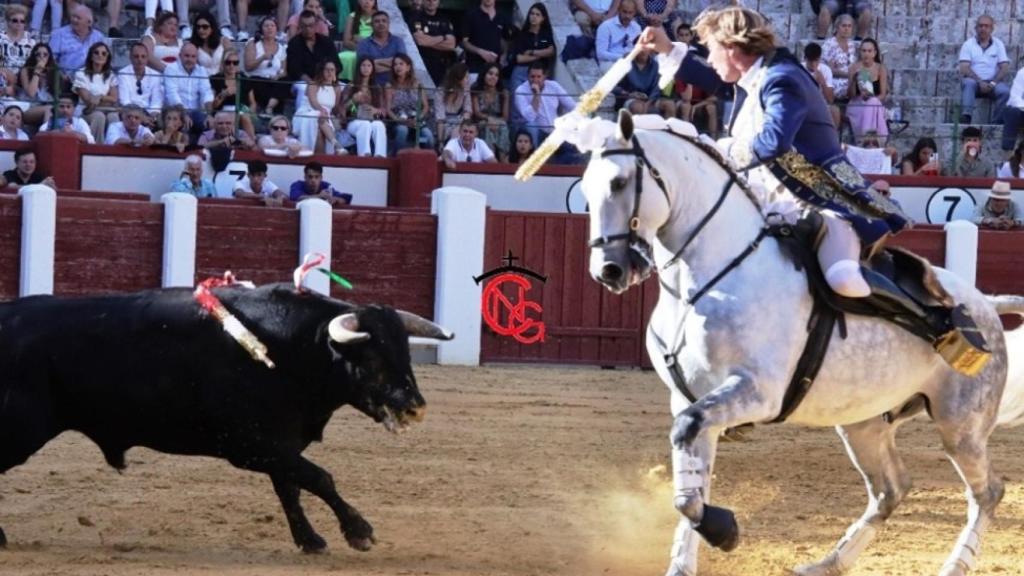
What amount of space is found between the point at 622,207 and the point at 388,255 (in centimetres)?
836

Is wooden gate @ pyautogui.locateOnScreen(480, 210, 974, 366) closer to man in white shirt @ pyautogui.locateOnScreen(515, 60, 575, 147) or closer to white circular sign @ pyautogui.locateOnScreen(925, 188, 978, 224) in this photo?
man in white shirt @ pyautogui.locateOnScreen(515, 60, 575, 147)

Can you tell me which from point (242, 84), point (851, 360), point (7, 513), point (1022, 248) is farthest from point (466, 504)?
point (1022, 248)

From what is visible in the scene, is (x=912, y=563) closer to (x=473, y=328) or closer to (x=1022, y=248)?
(x=473, y=328)

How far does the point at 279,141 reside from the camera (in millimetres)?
14227

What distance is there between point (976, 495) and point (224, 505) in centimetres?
292

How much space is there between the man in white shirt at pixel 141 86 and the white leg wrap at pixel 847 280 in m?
8.84

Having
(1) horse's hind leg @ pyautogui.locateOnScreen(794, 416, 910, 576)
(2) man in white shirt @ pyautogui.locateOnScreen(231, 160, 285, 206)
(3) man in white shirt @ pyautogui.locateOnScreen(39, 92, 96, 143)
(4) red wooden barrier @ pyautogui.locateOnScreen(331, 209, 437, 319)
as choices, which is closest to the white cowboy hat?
(4) red wooden barrier @ pyautogui.locateOnScreen(331, 209, 437, 319)

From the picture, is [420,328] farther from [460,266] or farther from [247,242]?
[460,266]

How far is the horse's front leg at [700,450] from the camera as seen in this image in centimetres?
554

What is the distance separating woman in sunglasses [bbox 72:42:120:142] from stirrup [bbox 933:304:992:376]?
28.9 feet

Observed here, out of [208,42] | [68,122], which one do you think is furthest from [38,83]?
[208,42]

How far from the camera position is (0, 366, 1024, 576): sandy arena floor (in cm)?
664

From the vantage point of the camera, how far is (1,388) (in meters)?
6.62

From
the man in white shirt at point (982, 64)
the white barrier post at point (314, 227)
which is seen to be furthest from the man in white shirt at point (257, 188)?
the man in white shirt at point (982, 64)
